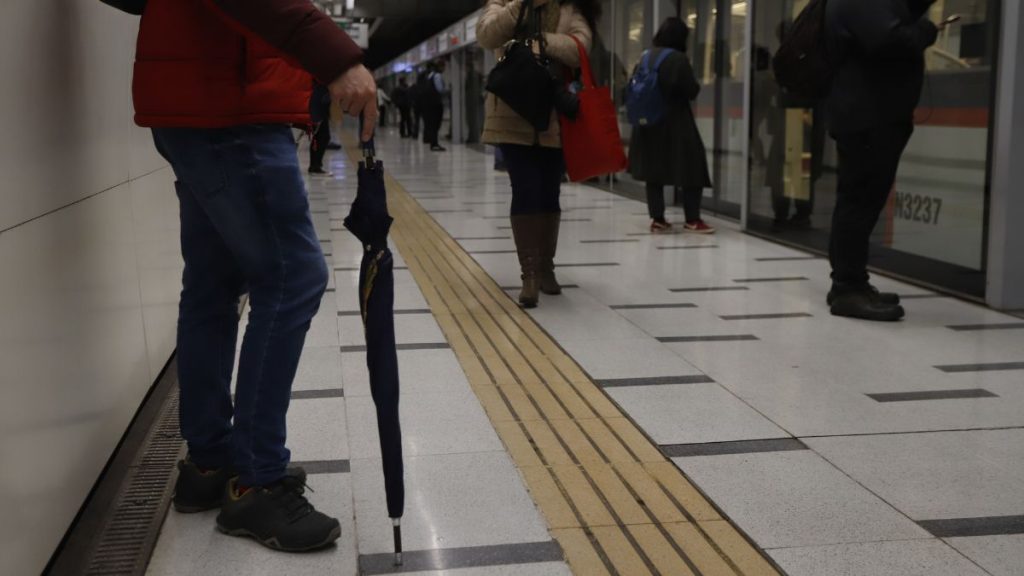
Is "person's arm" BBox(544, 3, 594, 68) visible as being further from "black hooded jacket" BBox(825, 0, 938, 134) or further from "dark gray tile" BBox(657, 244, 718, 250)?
"dark gray tile" BBox(657, 244, 718, 250)

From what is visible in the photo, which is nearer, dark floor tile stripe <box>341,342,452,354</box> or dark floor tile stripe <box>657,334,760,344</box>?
dark floor tile stripe <box>341,342,452,354</box>

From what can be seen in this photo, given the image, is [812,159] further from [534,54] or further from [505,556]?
[505,556]

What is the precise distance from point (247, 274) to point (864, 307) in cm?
300

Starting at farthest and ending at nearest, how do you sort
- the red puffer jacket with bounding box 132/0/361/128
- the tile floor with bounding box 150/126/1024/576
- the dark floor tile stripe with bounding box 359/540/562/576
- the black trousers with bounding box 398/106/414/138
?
the black trousers with bounding box 398/106/414/138 → the tile floor with bounding box 150/126/1024/576 → the dark floor tile stripe with bounding box 359/540/562/576 → the red puffer jacket with bounding box 132/0/361/128

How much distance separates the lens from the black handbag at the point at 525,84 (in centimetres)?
446

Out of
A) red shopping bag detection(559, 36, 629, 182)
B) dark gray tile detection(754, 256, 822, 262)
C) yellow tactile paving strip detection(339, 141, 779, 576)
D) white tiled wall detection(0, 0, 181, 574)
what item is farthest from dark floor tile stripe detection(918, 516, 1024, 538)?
dark gray tile detection(754, 256, 822, 262)

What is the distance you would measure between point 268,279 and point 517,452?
2.93 feet

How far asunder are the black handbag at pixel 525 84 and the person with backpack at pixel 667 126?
9.31ft

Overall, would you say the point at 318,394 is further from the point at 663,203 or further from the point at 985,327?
the point at 663,203

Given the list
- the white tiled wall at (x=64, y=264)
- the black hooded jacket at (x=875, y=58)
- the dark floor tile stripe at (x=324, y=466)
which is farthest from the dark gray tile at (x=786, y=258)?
the dark floor tile stripe at (x=324, y=466)

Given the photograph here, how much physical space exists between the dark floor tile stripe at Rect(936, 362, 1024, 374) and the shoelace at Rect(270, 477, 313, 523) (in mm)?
2287

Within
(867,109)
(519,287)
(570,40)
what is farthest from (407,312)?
(867,109)

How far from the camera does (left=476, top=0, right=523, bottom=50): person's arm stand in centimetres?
457

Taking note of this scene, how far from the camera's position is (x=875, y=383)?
3.43 m
